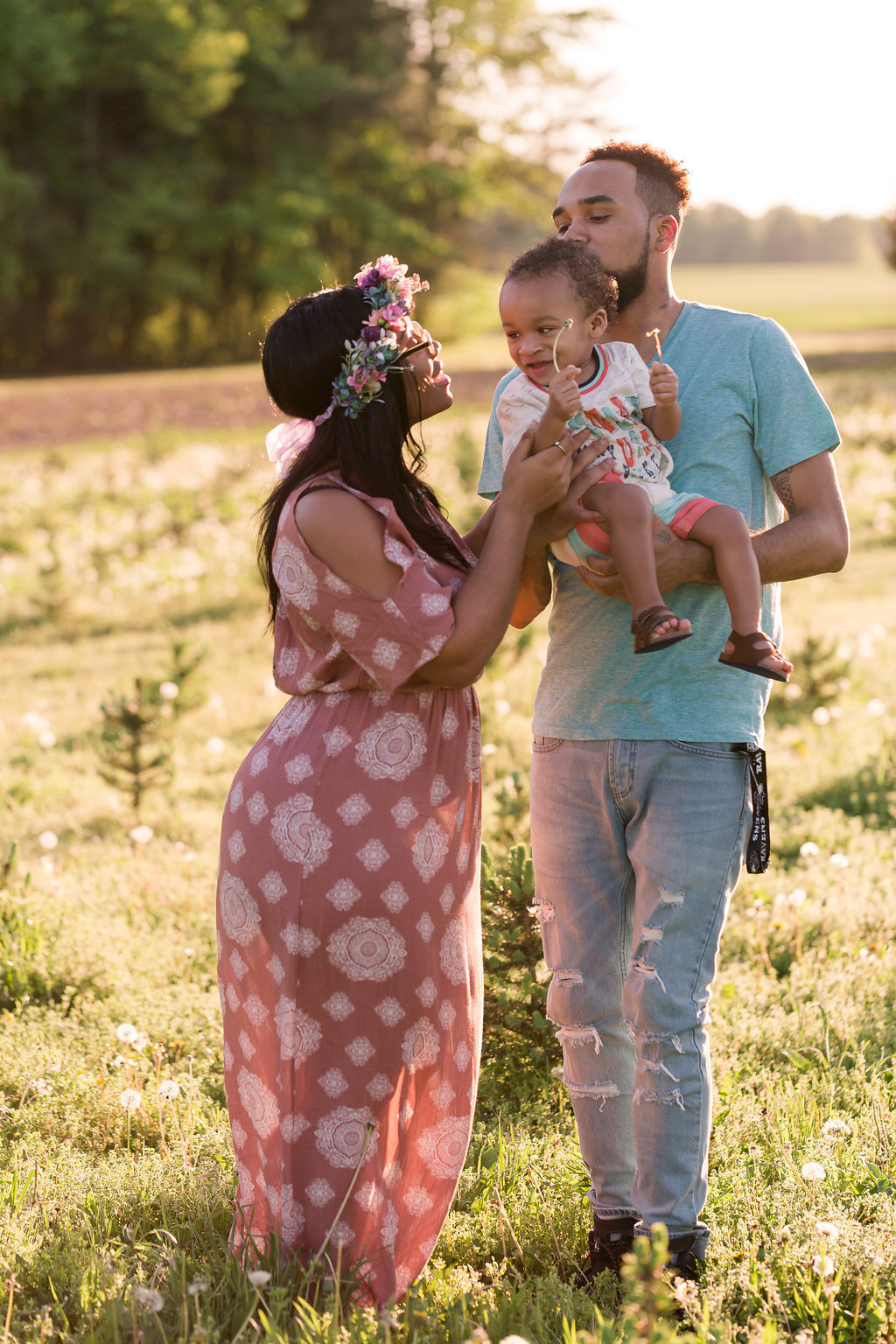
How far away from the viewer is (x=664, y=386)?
8.71 feet

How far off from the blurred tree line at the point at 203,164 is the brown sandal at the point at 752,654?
1657 inches

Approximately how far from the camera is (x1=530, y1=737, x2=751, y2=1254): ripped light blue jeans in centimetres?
262

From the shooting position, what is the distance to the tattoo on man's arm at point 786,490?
2771mm

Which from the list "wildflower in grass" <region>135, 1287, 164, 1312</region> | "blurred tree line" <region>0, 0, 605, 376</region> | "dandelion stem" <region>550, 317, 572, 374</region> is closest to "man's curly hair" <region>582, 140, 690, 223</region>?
"dandelion stem" <region>550, 317, 572, 374</region>

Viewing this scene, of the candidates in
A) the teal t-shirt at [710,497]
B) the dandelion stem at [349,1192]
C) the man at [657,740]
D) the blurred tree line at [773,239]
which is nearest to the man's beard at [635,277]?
the man at [657,740]

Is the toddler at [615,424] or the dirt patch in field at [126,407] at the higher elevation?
the dirt patch in field at [126,407]

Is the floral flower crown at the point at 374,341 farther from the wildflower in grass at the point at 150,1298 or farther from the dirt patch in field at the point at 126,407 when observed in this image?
the dirt patch in field at the point at 126,407

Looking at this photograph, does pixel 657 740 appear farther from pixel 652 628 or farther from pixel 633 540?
pixel 633 540

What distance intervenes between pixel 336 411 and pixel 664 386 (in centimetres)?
69

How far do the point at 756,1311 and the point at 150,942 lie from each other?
8.70 feet

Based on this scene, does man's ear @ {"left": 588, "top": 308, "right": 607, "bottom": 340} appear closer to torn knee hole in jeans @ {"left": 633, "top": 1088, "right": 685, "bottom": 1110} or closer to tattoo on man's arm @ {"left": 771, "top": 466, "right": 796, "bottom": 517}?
tattoo on man's arm @ {"left": 771, "top": 466, "right": 796, "bottom": 517}

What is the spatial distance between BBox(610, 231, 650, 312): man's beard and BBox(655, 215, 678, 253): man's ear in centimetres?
5

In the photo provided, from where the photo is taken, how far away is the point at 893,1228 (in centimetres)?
270

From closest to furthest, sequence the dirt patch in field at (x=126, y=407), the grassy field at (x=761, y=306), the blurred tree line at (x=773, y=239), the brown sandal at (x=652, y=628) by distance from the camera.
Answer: the brown sandal at (x=652, y=628)
the dirt patch in field at (x=126, y=407)
the grassy field at (x=761, y=306)
the blurred tree line at (x=773, y=239)
